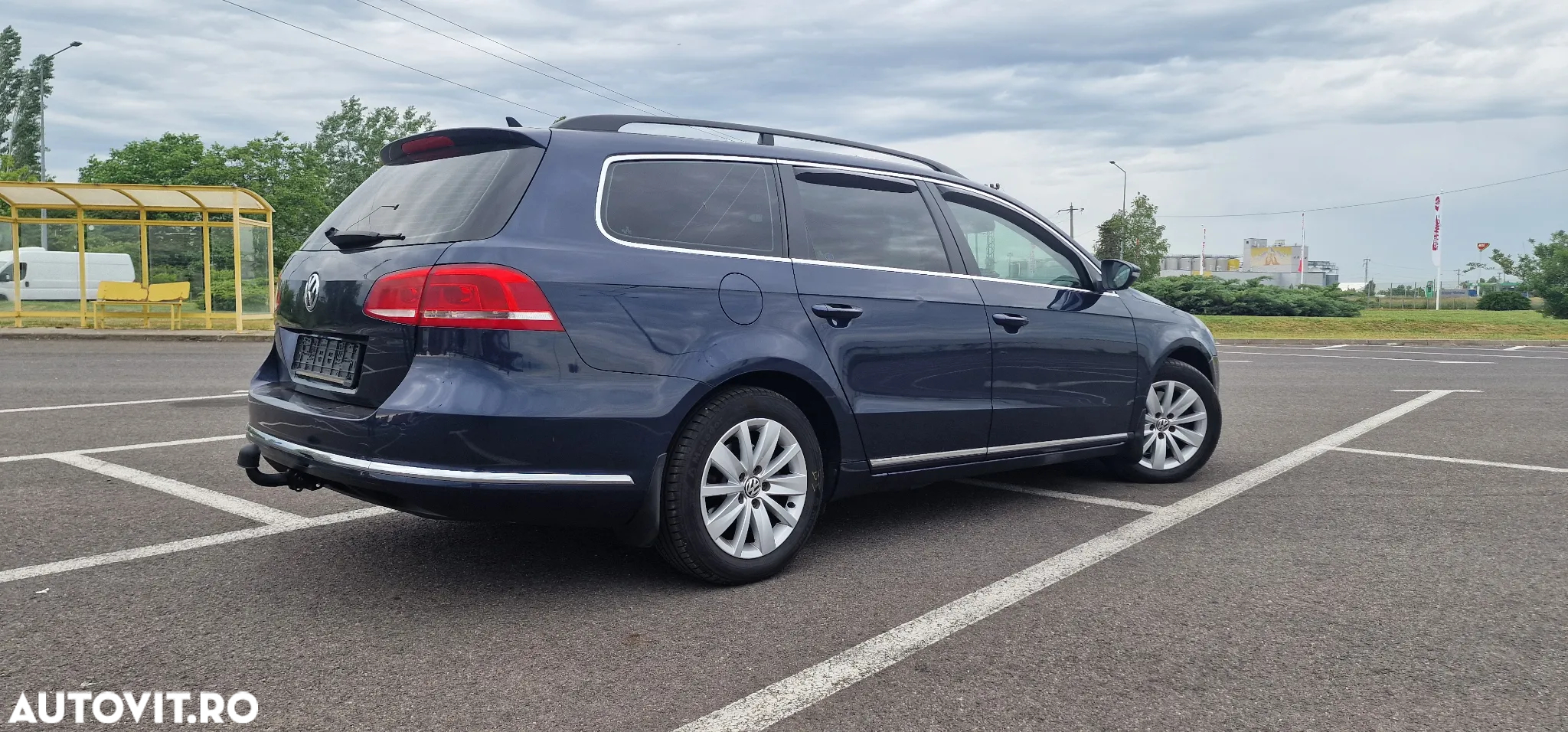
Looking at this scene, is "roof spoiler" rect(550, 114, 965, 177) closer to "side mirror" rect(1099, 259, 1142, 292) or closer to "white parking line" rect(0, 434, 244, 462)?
"side mirror" rect(1099, 259, 1142, 292)

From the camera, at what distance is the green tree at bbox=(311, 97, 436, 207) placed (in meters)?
80.9

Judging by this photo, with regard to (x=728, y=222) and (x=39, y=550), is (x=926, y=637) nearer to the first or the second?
(x=728, y=222)

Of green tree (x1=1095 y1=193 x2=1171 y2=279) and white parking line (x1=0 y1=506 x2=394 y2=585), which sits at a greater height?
green tree (x1=1095 y1=193 x2=1171 y2=279)

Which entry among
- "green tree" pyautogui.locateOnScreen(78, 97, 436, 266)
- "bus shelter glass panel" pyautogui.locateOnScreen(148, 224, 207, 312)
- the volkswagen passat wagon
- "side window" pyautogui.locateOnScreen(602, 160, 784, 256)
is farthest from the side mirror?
"green tree" pyautogui.locateOnScreen(78, 97, 436, 266)

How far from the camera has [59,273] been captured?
22.9m

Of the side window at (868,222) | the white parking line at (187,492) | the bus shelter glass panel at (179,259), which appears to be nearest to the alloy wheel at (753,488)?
the side window at (868,222)

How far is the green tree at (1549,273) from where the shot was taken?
34.1m

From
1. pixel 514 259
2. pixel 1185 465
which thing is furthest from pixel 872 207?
pixel 1185 465

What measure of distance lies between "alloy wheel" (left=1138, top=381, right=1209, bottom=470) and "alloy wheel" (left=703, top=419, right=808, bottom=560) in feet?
8.40

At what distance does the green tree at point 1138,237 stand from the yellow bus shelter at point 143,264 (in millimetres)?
54125

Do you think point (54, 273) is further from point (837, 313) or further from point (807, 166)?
point (837, 313)

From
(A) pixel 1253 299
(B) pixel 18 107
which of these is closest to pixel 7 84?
(B) pixel 18 107

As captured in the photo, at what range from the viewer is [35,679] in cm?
299

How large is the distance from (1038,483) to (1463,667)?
297cm
